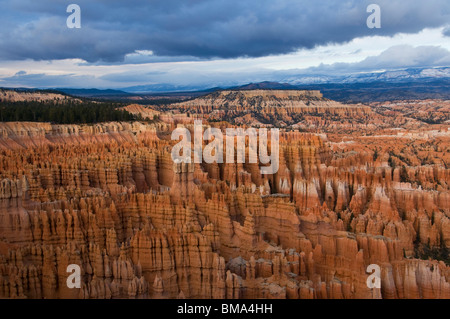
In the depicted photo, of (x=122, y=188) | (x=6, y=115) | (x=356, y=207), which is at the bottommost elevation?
(x=356, y=207)

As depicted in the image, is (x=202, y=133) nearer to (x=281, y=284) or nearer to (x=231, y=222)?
(x=231, y=222)

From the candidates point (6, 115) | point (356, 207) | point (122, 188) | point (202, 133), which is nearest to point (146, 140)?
point (202, 133)

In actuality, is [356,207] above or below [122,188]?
below

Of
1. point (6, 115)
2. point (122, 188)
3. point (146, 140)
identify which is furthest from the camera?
point (6, 115)

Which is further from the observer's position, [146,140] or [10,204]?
[146,140]

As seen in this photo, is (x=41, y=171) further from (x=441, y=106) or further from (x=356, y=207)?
(x=441, y=106)
